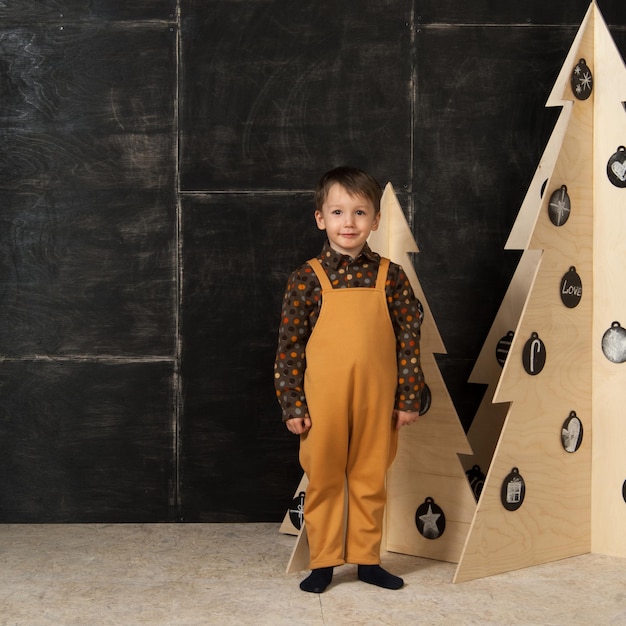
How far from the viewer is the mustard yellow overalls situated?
249cm

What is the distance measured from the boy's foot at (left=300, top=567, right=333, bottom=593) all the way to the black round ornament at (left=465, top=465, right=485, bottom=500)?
71 centimetres

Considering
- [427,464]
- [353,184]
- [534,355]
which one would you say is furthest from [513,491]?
[353,184]

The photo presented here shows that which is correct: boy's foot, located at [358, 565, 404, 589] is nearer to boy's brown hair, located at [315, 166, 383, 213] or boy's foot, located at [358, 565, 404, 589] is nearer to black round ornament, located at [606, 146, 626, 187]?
boy's brown hair, located at [315, 166, 383, 213]

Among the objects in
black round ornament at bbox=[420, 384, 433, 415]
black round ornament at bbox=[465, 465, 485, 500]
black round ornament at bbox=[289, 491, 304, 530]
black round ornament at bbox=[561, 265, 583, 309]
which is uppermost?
black round ornament at bbox=[561, 265, 583, 309]

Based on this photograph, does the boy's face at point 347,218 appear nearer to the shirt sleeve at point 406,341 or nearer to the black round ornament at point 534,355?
the shirt sleeve at point 406,341

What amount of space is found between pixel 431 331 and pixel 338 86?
1.01m

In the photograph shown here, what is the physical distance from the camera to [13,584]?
2566 millimetres

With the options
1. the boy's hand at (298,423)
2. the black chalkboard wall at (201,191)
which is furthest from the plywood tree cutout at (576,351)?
the boy's hand at (298,423)

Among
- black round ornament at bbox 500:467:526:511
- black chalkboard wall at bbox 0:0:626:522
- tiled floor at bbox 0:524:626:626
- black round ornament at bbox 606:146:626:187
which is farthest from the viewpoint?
black chalkboard wall at bbox 0:0:626:522

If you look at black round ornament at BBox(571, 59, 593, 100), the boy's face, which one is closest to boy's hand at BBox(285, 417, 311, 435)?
the boy's face

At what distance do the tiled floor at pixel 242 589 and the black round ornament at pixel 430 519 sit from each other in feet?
0.31

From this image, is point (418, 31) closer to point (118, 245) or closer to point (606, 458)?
point (118, 245)

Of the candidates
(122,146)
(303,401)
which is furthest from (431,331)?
(122,146)

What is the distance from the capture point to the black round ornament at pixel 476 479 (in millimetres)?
3037
